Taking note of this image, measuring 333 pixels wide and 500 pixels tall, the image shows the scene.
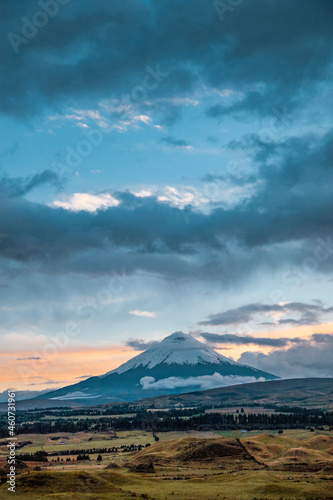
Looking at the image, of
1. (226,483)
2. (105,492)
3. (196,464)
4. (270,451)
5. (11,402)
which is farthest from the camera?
(270,451)

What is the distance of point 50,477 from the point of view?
97.0m

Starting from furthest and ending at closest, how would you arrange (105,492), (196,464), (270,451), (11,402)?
(270,451) < (196,464) < (105,492) < (11,402)

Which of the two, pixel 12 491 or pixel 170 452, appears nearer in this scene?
pixel 12 491

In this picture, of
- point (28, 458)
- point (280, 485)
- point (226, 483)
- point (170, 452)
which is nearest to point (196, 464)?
point (170, 452)

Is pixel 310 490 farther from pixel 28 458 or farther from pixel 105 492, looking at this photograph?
pixel 28 458

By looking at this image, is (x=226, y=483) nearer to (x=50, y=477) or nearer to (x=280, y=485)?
(x=280, y=485)

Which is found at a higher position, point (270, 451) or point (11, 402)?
point (11, 402)

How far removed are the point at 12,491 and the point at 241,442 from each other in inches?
3061

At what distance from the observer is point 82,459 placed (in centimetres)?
15638

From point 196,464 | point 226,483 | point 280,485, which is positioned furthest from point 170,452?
point 280,485

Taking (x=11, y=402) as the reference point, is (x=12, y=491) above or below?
below

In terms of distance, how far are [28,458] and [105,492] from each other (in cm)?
7643

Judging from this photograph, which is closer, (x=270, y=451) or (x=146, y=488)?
(x=146, y=488)

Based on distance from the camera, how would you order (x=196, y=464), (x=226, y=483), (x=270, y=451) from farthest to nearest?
1. (x=270, y=451)
2. (x=196, y=464)
3. (x=226, y=483)
